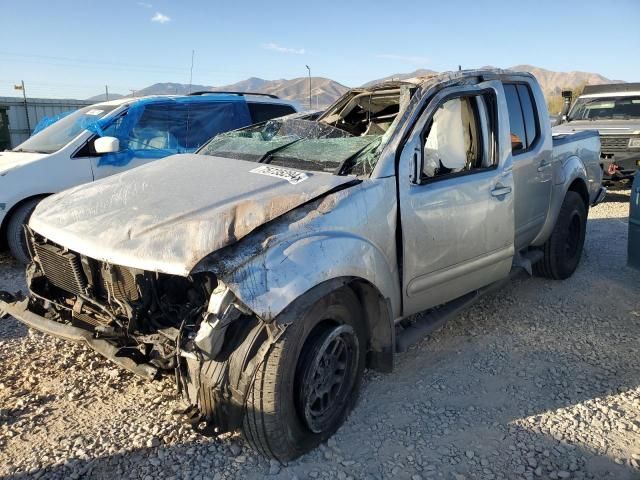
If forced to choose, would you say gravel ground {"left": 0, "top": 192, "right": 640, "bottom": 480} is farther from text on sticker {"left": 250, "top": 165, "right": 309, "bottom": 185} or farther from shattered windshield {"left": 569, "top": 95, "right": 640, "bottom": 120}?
→ shattered windshield {"left": 569, "top": 95, "right": 640, "bottom": 120}

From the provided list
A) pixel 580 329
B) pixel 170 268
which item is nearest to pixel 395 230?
pixel 170 268

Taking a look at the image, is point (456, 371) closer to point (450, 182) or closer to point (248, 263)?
point (450, 182)

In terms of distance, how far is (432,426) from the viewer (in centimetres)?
302

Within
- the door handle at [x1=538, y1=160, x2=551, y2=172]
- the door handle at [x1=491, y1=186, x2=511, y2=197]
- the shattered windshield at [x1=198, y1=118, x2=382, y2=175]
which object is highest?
the shattered windshield at [x1=198, y1=118, x2=382, y2=175]

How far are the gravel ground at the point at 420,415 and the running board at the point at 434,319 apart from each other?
13.4 inches

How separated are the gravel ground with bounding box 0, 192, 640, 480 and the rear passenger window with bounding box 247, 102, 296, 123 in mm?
4761

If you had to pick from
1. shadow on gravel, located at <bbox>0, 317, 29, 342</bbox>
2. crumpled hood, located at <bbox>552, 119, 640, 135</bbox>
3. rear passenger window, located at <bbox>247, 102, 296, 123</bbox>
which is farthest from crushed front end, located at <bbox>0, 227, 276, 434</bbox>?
crumpled hood, located at <bbox>552, 119, 640, 135</bbox>

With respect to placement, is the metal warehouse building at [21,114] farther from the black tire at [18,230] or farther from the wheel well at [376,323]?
the wheel well at [376,323]

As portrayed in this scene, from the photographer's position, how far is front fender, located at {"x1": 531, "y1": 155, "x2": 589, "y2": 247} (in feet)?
15.8

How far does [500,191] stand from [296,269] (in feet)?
6.45

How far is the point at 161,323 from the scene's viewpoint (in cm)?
273

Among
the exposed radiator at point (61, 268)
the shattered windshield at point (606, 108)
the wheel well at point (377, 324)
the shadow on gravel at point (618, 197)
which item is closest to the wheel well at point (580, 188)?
the wheel well at point (377, 324)

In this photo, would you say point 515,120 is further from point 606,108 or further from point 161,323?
point 606,108

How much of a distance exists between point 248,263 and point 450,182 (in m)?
1.64
